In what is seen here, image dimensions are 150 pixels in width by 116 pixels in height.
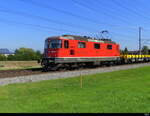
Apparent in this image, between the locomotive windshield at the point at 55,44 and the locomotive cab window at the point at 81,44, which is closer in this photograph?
the locomotive windshield at the point at 55,44

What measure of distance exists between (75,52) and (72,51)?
0.50m

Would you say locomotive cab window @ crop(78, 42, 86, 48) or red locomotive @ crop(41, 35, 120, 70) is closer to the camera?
red locomotive @ crop(41, 35, 120, 70)

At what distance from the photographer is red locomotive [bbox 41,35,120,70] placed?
22.2 meters

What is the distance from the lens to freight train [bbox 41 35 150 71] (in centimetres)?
2228

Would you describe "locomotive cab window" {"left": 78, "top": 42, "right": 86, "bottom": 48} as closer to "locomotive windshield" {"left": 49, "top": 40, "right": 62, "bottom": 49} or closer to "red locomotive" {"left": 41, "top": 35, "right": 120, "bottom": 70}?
"red locomotive" {"left": 41, "top": 35, "right": 120, "bottom": 70}

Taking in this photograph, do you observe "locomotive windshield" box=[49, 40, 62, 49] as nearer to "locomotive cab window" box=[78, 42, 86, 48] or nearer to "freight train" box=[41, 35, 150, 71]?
"freight train" box=[41, 35, 150, 71]

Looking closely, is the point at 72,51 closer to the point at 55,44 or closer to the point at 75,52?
the point at 75,52

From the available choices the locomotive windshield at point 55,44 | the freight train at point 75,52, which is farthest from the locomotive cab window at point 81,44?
the locomotive windshield at point 55,44

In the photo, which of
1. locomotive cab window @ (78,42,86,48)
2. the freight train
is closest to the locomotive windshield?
the freight train

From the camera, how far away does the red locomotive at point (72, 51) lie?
73.0 feet

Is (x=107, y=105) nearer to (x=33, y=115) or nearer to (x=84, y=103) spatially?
(x=84, y=103)

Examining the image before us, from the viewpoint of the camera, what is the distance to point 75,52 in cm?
2383

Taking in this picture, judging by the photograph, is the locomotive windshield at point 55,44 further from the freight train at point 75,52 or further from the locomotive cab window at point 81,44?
the locomotive cab window at point 81,44

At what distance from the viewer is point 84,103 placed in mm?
7797
